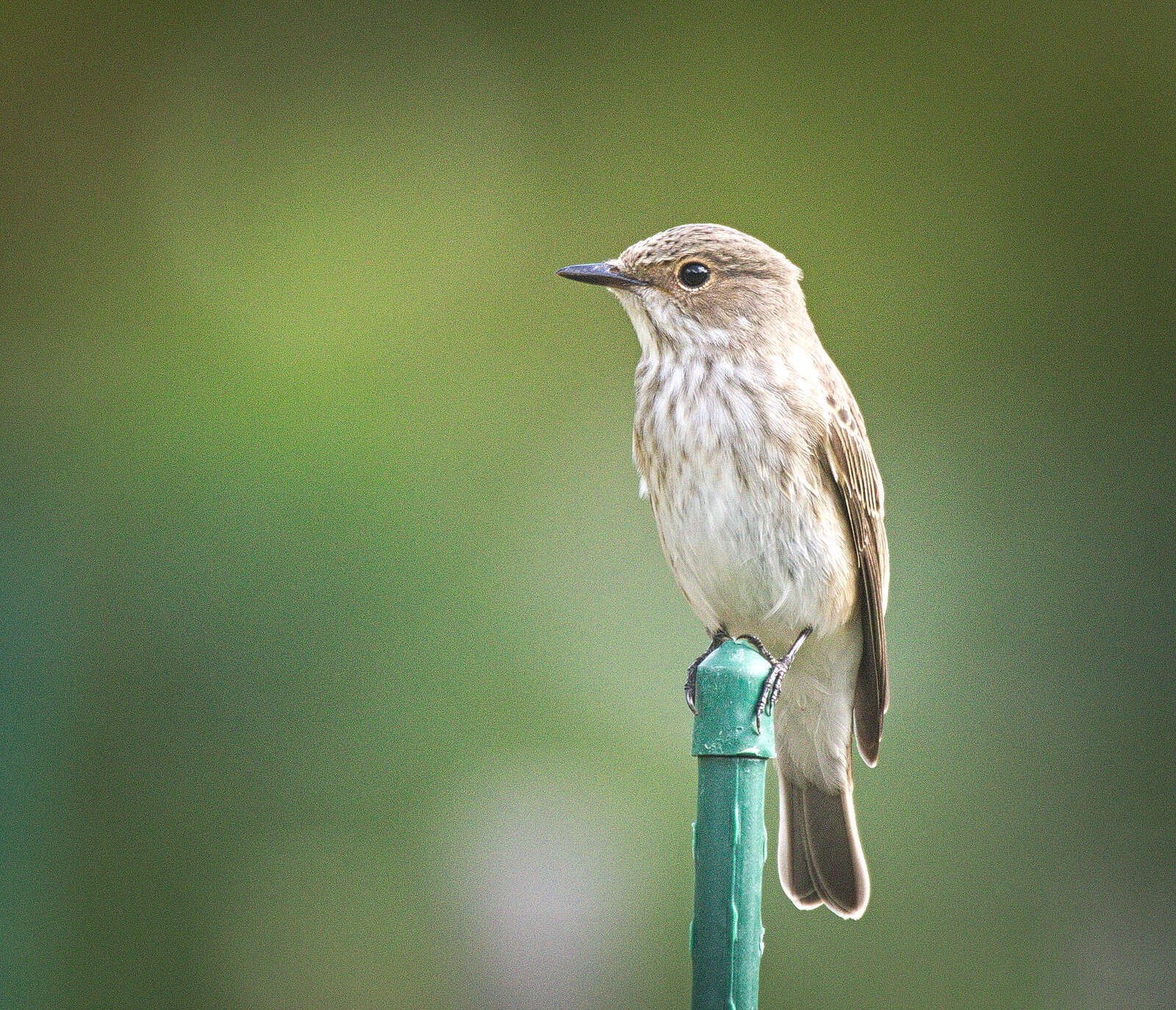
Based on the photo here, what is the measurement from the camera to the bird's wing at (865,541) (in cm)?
330

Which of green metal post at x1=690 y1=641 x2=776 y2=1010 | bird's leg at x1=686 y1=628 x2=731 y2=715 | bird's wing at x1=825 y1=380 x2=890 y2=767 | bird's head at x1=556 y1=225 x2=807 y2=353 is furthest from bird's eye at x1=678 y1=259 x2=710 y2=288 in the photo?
green metal post at x1=690 y1=641 x2=776 y2=1010

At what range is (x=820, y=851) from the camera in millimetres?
3412

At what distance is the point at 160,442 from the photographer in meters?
5.40

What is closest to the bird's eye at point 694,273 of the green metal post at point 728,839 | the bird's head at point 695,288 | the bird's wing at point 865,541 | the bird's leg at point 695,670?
the bird's head at point 695,288

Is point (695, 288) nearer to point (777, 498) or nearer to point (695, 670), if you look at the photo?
point (777, 498)

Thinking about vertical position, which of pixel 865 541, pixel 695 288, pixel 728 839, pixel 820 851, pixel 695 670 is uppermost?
pixel 695 288

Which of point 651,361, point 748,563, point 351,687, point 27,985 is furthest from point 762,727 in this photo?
point 27,985

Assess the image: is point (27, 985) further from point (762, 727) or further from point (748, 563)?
point (762, 727)

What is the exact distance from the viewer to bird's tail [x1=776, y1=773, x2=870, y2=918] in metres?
3.32

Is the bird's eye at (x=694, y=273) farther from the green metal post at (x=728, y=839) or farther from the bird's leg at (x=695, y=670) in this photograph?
the green metal post at (x=728, y=839)

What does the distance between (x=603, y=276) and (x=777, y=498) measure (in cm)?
72

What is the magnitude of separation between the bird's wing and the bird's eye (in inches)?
17.1

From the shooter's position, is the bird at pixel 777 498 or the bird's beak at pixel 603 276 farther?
the bird's beak at pixel 603 276

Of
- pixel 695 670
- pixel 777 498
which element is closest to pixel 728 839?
→ pixel 695 670
